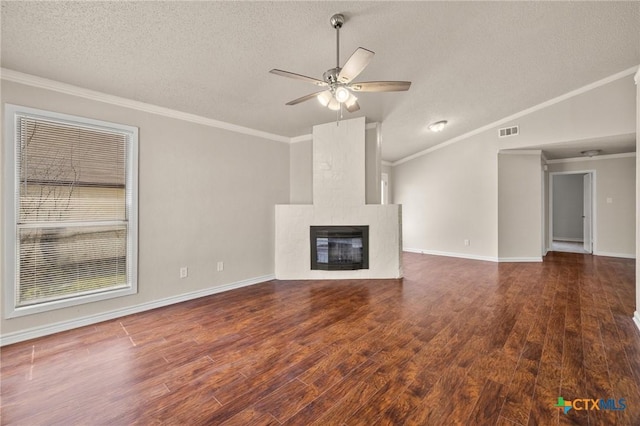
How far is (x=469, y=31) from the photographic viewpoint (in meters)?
2.56

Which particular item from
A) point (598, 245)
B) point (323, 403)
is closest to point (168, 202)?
point (323, 403)

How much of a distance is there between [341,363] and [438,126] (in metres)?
4.71

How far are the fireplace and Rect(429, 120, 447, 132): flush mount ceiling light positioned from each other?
244cm

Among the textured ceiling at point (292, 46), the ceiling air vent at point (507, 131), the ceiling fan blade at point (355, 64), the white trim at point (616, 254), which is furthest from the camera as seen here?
the white trim at point (616, 254)

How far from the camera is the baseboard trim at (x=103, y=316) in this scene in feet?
8.29

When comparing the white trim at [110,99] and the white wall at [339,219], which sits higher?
the white trim at [110,99]

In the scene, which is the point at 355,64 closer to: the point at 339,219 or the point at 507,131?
the point at 339,219

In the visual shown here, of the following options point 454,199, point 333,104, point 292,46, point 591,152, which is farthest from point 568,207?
point 292,46

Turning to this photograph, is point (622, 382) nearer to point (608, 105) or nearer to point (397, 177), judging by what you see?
point (608, 105)

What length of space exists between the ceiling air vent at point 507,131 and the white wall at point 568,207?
18.1 feet

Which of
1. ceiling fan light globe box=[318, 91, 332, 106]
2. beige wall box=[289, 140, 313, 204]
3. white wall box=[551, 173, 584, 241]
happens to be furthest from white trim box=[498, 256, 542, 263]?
ceiling fan light globe box=[318, 91, 332, 106]

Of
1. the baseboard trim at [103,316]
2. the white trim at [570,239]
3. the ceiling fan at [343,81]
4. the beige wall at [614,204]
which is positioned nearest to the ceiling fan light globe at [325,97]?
the ceiling fan at [343,81]

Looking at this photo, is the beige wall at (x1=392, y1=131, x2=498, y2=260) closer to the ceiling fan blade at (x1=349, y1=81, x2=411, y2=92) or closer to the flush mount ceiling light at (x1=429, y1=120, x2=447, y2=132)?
the flush mount ceiling light at (x1=429, y1=120, x2=447, y2=132)

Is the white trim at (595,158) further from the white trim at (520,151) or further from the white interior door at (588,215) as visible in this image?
the white trim at (520,151)
